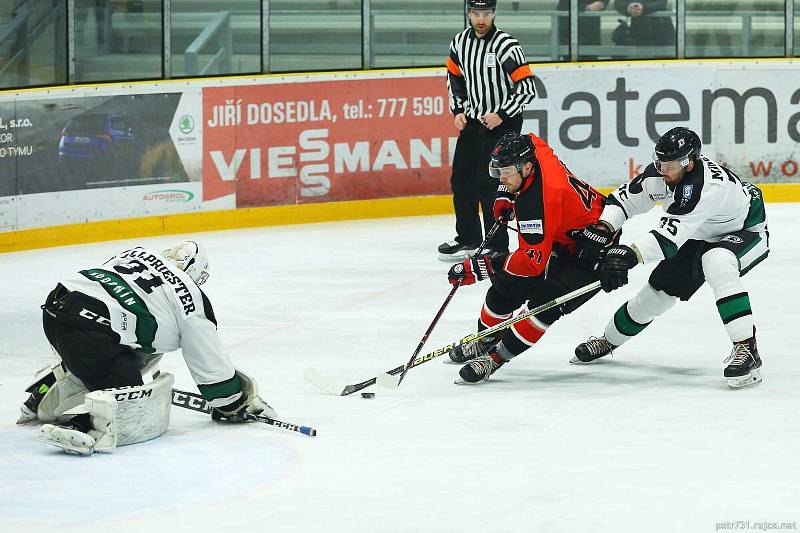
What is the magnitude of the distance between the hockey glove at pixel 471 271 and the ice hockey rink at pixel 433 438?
367mm

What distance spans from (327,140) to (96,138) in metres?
1.45

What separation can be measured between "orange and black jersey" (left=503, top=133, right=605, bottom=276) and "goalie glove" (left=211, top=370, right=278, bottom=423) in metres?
1.02

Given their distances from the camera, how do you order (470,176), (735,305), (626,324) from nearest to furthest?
1. (735,305)
2. (626,324)
3. (470,176)

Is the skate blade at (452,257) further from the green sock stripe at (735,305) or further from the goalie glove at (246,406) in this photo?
the goalie glove at (246,406)

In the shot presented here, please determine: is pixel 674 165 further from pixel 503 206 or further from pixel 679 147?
pixel 503 206

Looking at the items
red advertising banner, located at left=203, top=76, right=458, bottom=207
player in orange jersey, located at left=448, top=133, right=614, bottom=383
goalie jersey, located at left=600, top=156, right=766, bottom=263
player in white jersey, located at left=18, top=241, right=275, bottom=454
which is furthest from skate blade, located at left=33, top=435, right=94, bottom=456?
red advertising banner, located at left=203, top=76, right=458, bottom=207

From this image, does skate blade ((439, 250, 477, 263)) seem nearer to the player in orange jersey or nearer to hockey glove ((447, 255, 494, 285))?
the player in orange jersey

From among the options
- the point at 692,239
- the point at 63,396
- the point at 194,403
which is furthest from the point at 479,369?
the point at 63,396

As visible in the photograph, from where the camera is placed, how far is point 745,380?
481 cm

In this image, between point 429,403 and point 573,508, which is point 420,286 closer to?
Result: point 429,403

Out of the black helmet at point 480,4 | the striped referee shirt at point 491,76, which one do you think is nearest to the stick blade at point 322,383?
the striped referee shirt at point 491,76

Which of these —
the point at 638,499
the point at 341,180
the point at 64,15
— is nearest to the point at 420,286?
the point at 341,180

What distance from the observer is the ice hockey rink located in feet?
11.4

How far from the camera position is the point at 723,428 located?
4301 mm
